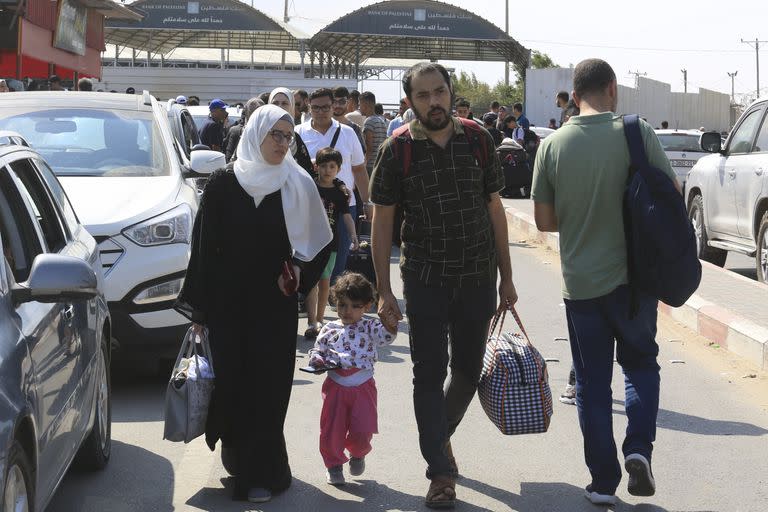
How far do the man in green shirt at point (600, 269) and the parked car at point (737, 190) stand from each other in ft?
25.6

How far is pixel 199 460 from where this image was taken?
6531 mm

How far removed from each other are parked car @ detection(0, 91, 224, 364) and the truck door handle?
2511mm

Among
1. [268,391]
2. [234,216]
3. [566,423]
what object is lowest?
[566,423]

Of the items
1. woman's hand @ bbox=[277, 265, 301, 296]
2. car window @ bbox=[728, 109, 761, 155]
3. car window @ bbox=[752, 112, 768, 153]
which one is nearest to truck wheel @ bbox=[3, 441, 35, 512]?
woman's hand @ bbox=[277, 265, 301, 296]

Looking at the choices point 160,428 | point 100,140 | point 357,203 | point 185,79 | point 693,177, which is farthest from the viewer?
point 185,79

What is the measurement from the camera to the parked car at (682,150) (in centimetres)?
2523

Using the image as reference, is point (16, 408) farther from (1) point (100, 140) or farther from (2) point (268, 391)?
(1) point (100, 140)

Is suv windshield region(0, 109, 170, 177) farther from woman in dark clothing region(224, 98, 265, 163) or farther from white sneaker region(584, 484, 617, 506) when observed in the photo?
white sneaker region(584, 484, 617, 506)

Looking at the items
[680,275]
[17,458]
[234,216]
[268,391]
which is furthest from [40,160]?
[680,275]

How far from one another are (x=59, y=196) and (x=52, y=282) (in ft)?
6.52

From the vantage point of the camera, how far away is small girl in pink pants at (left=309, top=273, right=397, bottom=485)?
596cm

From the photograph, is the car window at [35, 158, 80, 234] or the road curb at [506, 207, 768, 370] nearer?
the car window at [35, 158, 80, 234]

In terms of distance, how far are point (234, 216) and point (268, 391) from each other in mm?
807

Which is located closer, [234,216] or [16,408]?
[16,408]
